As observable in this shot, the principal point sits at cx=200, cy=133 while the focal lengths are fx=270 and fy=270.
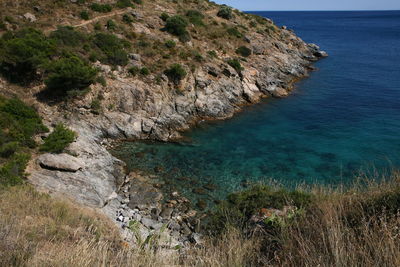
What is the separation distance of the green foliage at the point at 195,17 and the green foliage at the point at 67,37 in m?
16.8

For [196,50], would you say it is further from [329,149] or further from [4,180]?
[4,180]

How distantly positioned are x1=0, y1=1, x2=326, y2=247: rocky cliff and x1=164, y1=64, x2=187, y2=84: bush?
0.48m

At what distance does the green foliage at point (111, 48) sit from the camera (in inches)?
1045

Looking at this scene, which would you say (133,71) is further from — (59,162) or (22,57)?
(59,162)

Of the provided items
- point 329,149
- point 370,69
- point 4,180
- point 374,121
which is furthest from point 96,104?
point 370,69

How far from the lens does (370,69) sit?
46.3 metres

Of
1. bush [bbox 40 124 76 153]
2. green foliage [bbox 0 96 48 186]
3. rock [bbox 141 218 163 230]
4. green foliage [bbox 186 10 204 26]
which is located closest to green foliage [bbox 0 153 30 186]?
green foliage [bbox 0 96 48 186]

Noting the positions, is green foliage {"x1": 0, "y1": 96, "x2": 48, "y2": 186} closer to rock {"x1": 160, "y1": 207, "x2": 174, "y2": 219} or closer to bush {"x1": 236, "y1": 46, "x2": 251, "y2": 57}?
rock {"x1": 160, "y1": 207, "x2": 174, "y2": 219}

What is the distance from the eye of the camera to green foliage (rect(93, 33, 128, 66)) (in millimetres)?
26531

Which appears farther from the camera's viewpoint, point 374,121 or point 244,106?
point 244,106

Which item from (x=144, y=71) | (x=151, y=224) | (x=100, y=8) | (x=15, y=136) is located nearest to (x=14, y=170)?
(x=15, y=136)

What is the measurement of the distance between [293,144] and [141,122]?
1314cm

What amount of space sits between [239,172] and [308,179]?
4.58m

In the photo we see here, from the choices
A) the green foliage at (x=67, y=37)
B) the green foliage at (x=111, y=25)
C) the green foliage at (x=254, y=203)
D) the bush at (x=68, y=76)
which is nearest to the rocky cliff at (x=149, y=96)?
the green foliage at (x=111, y=25)
